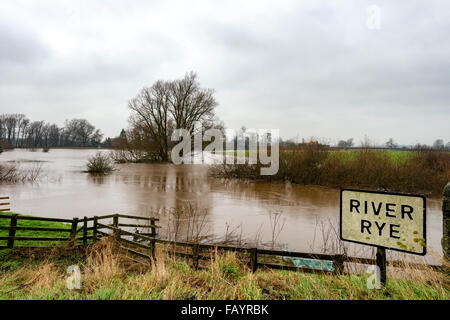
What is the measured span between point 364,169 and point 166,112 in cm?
3085

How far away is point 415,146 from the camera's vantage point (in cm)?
2523

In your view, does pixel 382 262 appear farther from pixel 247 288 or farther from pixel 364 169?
pixel 364 169

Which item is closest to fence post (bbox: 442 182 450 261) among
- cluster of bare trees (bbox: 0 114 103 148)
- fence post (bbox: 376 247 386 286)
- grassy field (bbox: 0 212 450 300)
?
grassy field (bbox: 0 212 450 300)

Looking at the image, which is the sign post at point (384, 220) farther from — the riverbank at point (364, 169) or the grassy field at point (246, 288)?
the riverbank at point (364, 169)

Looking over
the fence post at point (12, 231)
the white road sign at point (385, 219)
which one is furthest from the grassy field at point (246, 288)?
the fence post at point (12, 231)

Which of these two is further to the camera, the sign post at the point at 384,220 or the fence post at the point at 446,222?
the fence post at the point at 446,222

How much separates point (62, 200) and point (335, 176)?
22.4 m

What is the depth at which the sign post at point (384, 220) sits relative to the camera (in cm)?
262

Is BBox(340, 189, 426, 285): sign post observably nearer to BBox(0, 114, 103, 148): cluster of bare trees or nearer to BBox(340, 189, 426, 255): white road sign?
BBox(340, 189, 426, 255): white road sign

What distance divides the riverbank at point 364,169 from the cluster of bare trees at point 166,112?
696 inches

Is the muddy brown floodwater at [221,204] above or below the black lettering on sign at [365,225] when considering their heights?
below

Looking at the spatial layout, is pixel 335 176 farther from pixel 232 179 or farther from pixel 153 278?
pixel 153 278
